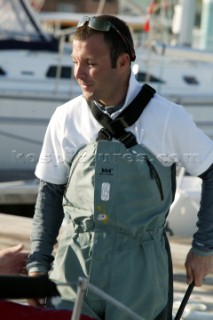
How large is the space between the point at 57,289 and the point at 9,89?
956cm

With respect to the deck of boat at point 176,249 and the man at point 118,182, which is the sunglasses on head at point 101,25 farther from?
the deck of boat at point 176,249

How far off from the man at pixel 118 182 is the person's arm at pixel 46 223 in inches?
3.4

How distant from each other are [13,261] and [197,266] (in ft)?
2.53

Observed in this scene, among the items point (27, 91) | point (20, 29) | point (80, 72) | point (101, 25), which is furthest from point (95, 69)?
point (20, 29)

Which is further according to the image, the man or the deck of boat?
the deck of boat

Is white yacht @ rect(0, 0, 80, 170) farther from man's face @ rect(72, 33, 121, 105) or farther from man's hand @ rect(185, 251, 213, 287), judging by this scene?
man's face @ rect(72, 33, 121, 105)

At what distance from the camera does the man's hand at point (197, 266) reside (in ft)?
10.5

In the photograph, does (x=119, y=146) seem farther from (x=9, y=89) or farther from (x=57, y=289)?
(x=9, y=89)

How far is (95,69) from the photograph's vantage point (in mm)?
3008

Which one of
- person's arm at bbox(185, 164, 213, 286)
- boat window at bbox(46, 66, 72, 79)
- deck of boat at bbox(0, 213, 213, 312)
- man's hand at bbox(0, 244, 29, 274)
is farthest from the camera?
boat window at bbox(46, 66, 72, 79)

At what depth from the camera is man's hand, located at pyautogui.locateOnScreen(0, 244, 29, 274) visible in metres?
3.34

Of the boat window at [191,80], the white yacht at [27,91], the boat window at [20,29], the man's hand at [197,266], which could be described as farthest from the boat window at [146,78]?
the man's hand at [197,266]

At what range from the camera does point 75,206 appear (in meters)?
3.11

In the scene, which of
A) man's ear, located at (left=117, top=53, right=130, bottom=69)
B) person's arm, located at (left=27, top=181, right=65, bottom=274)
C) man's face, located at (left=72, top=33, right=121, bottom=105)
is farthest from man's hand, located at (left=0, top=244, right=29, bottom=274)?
man's ear, located at (left=117, top=53, right=130, bottom=69)
